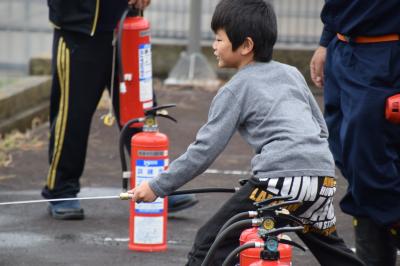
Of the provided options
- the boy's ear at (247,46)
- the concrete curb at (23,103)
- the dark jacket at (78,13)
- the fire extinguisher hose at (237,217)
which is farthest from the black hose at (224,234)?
the concrete curb at (23,103)

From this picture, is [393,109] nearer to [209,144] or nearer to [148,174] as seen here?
[209,144]

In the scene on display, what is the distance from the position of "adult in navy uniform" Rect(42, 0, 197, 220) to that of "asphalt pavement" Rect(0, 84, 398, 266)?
203 millimetres

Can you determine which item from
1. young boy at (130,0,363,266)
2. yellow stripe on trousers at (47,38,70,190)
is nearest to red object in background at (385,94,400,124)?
young boy at (130,0,363,266)

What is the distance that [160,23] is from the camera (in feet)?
40.4

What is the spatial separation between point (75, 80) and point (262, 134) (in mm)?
2387

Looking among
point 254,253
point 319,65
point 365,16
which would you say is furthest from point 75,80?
point 254,253

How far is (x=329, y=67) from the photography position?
5.38 metres

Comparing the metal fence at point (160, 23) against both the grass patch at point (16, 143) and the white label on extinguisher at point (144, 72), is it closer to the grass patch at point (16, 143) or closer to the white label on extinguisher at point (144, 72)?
the grass patch at point (16, 143)

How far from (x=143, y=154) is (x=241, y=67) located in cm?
139

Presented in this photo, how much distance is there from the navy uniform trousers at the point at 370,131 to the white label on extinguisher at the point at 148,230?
116cm

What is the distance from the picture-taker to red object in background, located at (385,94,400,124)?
4.92 m

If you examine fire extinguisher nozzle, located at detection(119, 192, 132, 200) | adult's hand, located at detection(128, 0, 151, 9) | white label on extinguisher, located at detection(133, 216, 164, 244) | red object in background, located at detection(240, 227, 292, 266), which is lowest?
white label on extinguisher, located at detection(133, 216, 164, 244)

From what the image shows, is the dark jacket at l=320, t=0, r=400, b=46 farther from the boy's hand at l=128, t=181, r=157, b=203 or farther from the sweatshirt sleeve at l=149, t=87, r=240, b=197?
the boy's hand at l=128, t=181, r=157, b=203

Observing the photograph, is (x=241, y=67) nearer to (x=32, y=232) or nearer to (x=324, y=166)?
(x=324, y=166)
